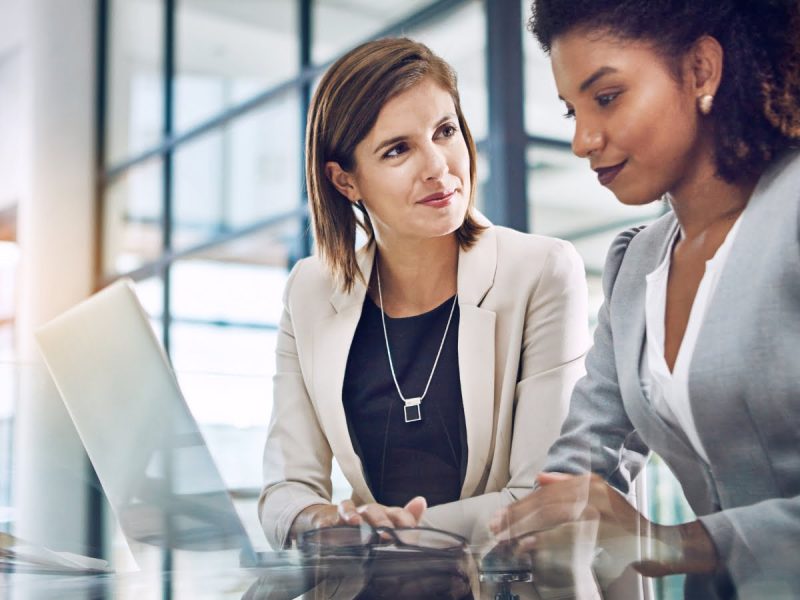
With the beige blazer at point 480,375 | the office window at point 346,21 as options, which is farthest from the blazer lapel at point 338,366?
the office window at point 346,21

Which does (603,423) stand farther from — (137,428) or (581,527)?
(137,428)

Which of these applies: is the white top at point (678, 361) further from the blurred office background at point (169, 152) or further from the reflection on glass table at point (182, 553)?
the blurred office background at point (169, 152)

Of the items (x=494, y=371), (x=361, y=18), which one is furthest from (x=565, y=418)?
(x=361, y=18)

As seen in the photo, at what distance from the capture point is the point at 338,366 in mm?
1165

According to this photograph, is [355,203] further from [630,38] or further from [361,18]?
[361,18]

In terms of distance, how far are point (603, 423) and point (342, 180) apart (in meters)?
0.44

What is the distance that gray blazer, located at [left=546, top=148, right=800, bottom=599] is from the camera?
82 centimetres

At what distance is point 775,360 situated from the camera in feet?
2.71

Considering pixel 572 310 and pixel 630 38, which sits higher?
pixel 630 38

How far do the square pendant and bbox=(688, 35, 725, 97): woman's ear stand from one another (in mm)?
468

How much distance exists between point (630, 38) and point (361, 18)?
1926 mm

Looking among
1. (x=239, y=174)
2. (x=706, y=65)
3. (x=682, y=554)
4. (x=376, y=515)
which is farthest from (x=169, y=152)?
(x=682, y=554)

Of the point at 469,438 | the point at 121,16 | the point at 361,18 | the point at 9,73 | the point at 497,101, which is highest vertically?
the point at 121,16

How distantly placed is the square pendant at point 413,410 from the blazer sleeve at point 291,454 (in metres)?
0.13
